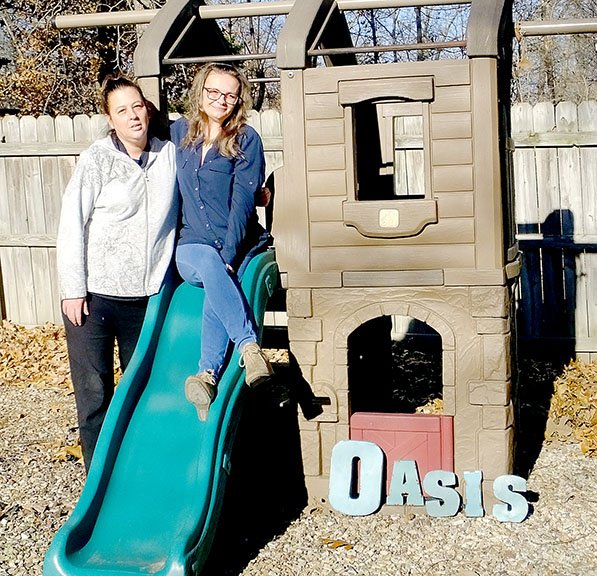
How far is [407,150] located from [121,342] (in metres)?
4.14

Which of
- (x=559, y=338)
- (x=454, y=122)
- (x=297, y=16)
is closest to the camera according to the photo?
(x=454, y=122)

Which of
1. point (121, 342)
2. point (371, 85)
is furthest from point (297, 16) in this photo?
point (121, 342)

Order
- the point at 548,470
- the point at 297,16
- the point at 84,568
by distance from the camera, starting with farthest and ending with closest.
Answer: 1. the point at 548,470
2. the point at 297,16
3. the point at 84,568

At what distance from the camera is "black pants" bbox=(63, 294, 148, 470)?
14.9ft

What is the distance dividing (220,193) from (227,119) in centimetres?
39

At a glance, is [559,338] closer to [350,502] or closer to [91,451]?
[350,502]

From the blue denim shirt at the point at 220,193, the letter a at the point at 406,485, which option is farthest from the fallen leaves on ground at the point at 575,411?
the blue denim shirt at the point at 220,193

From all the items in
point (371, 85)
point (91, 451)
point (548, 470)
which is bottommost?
point (548, 470)

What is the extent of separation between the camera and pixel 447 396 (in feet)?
15.8

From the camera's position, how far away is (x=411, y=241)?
15.7 feet

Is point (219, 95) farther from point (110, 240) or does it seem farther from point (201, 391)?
point (201, 391)

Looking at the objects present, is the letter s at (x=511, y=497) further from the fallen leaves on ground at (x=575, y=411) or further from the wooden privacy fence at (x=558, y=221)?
the wooden privacy fence at (x=558, y=221)

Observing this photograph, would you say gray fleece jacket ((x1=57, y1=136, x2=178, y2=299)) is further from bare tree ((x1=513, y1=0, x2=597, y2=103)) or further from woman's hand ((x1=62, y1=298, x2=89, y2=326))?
bare tree ((x1=513, y1=0, x2=597, y2=103))

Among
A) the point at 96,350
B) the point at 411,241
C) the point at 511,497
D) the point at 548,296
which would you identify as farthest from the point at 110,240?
the point at 548,296
